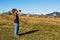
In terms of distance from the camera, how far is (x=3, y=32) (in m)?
16.5

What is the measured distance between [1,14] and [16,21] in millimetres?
10913

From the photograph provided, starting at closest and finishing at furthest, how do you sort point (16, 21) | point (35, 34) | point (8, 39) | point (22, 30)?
point (8, 39) < point (16, 21) < point (35, 34) < point (22, 30)

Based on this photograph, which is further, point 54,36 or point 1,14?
point 1,14

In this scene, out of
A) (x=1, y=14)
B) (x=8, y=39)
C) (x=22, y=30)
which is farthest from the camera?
(x=1, y=14)

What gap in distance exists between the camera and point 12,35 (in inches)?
609

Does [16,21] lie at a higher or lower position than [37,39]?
higher

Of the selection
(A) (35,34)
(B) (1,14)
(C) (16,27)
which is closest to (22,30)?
(A) (35,34)

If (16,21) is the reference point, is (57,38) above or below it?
below

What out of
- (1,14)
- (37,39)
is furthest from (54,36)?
(1,14)

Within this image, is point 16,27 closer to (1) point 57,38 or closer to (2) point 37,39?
(2) point 37,39

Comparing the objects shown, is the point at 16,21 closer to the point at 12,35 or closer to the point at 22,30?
the point at 12,35

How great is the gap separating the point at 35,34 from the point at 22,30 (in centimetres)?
191

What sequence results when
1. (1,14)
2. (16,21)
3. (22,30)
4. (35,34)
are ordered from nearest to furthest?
1. (16,21)
2. (35,34)
3. (22,30)
4. (1,14)

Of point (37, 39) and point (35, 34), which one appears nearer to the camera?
point (37, 39)
